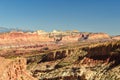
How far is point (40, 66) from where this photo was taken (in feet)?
318

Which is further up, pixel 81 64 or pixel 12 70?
pixel 12 70

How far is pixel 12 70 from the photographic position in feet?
54.8

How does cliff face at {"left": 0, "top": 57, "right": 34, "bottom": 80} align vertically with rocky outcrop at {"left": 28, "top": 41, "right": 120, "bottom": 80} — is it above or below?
above

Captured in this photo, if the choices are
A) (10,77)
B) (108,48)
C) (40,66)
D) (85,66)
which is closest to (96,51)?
(108,48)

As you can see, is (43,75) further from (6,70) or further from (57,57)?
(6,70)

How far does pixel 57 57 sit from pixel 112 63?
84.5ft

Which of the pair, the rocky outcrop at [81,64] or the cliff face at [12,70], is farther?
the rocky outcrop at [81,64]

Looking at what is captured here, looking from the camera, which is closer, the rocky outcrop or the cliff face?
the cliff face

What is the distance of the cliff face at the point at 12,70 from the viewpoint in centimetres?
1567

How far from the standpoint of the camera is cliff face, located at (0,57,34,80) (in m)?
15.7

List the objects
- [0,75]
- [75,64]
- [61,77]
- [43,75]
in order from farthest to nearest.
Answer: [75,64], [43,75], [61,77], [0,75]

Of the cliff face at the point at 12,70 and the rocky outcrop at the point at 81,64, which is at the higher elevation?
the cliff face at the point at 12,70

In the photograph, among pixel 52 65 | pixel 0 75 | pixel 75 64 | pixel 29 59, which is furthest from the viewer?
pixel 29 59

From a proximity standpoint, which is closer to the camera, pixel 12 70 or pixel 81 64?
pixel 12 70
